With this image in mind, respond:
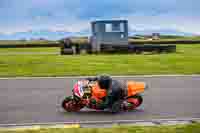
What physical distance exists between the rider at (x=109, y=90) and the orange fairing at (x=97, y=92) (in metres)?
0.07

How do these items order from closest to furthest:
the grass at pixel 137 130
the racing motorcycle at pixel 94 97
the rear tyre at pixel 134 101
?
1. the grass at pixel 137 130
2. the racing motorcycle at pixel 94 97
3. the rear tyre at pixel 134 101

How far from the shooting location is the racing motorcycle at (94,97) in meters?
9.16

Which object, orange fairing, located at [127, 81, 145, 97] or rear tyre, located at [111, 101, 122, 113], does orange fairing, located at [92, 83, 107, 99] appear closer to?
rear tyre, located at [111, 101, 122, 113]

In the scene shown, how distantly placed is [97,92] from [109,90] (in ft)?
0.92

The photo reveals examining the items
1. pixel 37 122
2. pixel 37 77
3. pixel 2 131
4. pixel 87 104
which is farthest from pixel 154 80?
pixel 2 131

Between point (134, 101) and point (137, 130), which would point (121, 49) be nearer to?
point (134, 101)

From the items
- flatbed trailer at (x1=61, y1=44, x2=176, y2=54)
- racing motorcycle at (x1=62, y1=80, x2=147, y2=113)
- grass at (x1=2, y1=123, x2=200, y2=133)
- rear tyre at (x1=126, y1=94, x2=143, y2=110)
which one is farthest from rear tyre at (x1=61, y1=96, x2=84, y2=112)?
flatbed trailer at (x1=61, y1=44, x2=176, y2=54)

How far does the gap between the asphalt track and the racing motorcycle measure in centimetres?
16

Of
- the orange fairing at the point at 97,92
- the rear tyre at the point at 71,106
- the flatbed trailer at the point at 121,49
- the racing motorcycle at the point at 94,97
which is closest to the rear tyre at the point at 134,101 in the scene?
the racing motorcycle at the point at 94,97

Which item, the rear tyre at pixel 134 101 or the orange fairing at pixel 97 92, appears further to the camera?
the rear tyre at pixel 134 101

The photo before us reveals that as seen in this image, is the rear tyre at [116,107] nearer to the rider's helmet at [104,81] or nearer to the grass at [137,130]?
the rider's helmet at [104,81]

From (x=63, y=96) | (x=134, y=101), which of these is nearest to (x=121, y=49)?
(x=63, y=96)

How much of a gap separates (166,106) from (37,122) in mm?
3435

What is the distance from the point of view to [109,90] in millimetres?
9086
